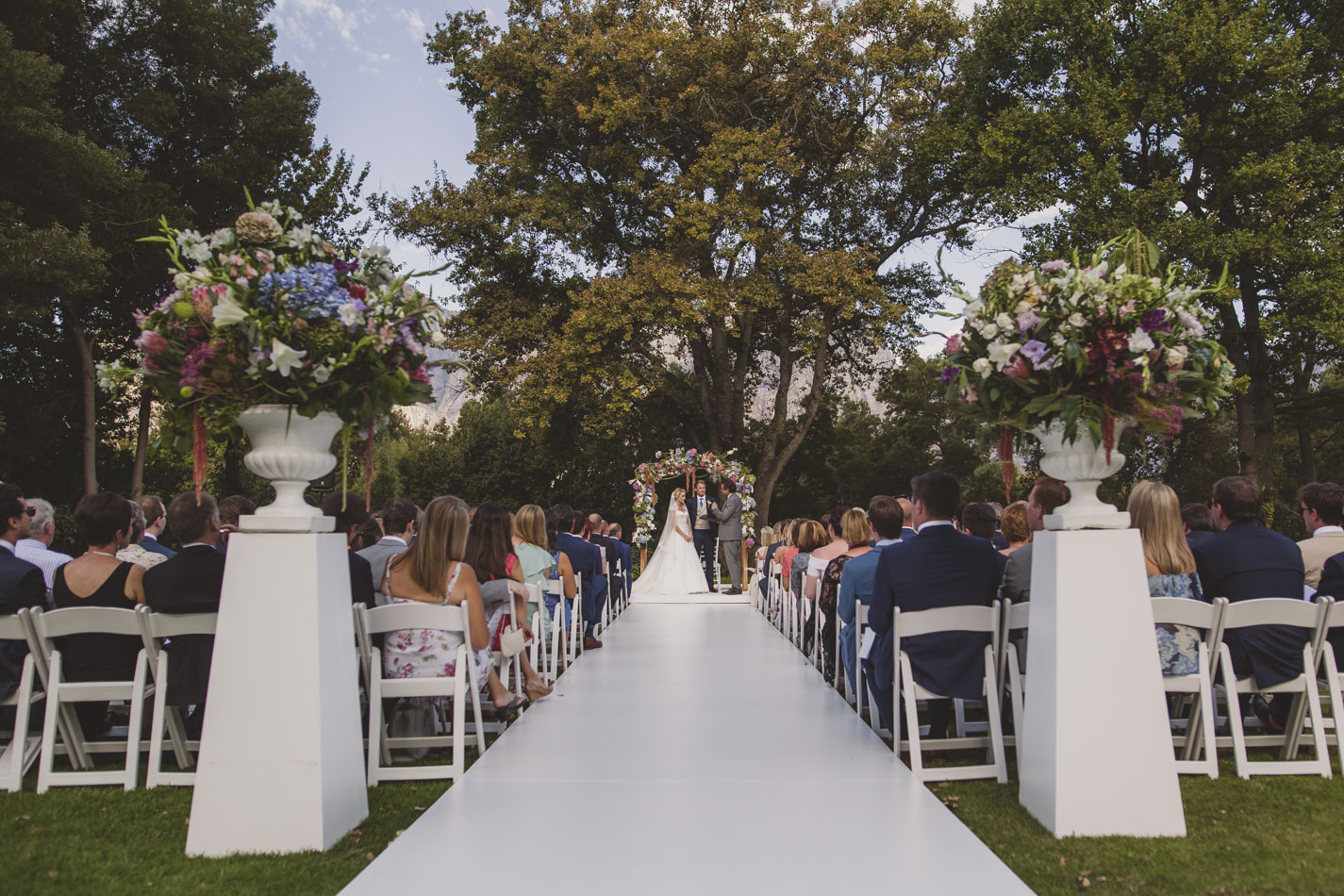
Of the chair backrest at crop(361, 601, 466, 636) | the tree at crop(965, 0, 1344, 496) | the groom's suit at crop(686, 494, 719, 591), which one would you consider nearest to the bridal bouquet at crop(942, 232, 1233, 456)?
the chair backrest at crop(361, 601, 466, 636)

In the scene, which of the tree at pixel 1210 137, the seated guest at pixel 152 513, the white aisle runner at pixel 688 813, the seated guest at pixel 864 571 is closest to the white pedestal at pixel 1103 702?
the white aisle runner at pixel 688 813

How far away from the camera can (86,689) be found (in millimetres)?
4695

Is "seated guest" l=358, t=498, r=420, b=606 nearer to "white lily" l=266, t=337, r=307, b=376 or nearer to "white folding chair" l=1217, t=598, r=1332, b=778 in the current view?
"white lily" l=266, t=337, r=307, b=376

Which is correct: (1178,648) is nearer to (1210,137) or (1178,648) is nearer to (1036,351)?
(1036,351)

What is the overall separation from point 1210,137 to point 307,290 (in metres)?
20.1

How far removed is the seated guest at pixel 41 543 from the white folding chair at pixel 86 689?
1.36 meters

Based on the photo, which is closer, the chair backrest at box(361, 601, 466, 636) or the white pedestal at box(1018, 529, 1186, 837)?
the white pedestal at box(1018, 529, 1186, 837)

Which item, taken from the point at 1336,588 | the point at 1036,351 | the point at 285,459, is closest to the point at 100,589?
the point at 285,459

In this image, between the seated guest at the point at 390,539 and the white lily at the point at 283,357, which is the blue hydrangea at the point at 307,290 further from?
the seated guest at the point at 390,539

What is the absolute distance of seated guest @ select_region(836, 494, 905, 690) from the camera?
6562 mm

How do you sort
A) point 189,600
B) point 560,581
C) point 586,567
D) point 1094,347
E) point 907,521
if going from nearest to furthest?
point 1094,347
point 189,600
point 560,581
point 586,567
point 907,521

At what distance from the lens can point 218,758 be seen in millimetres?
3795

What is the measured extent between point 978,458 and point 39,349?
3412 cm

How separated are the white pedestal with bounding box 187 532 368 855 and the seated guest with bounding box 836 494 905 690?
3.72 meters
